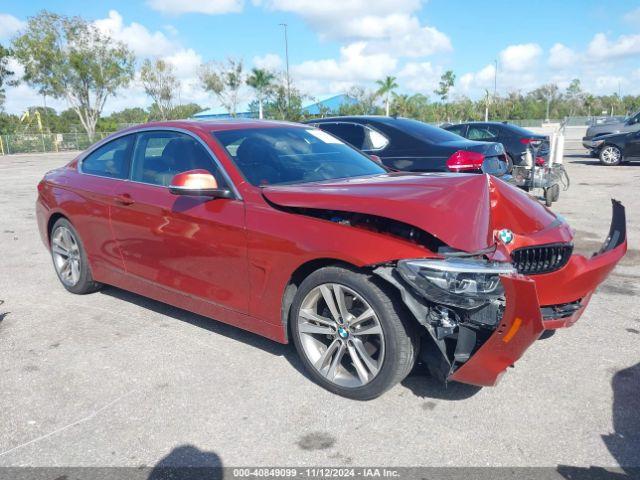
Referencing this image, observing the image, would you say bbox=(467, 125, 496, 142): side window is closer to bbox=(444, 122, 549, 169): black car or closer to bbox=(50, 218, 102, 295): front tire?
bbox=(444, 122, 549, 169): black car

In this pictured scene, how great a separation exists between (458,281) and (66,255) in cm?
402

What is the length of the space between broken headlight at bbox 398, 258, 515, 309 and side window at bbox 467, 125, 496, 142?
1149cm

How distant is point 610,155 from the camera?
18.6 metres

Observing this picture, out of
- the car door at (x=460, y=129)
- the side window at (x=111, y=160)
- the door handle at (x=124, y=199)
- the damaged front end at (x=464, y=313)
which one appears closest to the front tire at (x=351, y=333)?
the damaged front end at (x=464, y=313)

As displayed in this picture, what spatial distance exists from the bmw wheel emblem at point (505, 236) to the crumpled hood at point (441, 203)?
0.15 feet

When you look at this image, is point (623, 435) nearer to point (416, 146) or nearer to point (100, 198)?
point (100, 198)

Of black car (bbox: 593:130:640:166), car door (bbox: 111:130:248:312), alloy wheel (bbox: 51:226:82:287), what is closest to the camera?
car door (bbox: 111:130:248:312)

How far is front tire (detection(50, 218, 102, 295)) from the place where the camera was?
16.9 ft

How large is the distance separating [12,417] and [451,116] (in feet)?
221

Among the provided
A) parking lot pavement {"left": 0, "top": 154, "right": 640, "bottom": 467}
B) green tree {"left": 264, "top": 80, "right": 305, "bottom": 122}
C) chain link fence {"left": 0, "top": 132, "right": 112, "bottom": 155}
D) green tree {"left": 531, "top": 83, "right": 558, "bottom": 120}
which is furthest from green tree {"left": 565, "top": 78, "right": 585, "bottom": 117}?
parking lot pavement {"left": 0, "top": 154, "right": 640, "bottom": 467}

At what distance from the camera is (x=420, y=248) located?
2.95 metres

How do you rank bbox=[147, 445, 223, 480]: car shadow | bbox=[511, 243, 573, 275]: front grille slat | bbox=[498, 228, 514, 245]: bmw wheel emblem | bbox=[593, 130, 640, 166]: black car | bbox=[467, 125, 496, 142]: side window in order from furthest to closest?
bbox=[593, 130, 640, 166]: black car
bbox=[467, 125, 496, 142]: side window
bbox=[511, 243, 573, 275]: front grille slat
bbox=[498, 228, 514, 245]: bmw wheel emblem
bbox=[147, 445, 223, 480]: car shadow

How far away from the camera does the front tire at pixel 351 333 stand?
303 cm

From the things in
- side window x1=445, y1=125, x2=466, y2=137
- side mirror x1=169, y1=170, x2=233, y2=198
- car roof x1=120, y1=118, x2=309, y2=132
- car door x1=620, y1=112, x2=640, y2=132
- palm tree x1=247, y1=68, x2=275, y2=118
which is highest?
palm tree x1=247, y1=68, x2=275, y2=118
